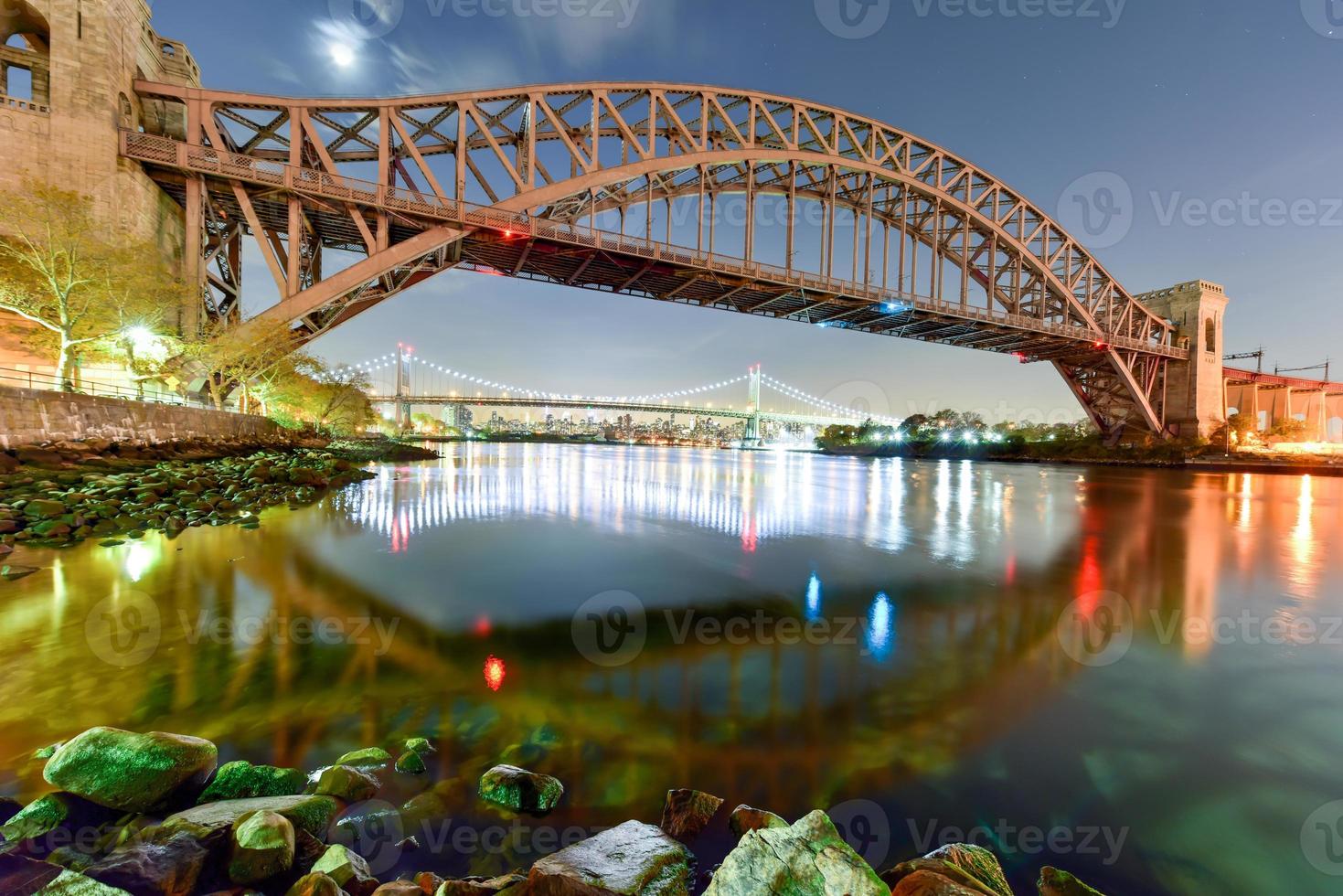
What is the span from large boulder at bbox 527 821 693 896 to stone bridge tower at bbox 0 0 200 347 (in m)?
23.0

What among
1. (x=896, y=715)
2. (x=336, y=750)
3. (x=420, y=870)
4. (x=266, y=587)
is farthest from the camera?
(x=266, y=587)

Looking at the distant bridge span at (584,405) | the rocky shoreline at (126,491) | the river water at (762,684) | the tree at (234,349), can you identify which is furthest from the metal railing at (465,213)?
the distant bridge span at (584,405)

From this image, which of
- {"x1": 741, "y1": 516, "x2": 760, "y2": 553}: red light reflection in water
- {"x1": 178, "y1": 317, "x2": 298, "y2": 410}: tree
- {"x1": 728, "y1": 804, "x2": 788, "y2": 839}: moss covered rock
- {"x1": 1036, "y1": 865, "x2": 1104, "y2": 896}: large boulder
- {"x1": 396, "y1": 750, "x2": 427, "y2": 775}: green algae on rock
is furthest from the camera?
{"x1": 178, "y1": 317, "x2": 298, "y2": 410}: tree

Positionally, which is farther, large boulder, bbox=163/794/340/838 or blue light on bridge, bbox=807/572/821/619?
blue light on bridge, bbox=807/572/821/619

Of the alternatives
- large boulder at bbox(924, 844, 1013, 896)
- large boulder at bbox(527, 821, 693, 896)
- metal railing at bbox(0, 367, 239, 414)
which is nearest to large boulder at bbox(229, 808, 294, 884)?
large boulder at bbox(527, 821, 693, 896)

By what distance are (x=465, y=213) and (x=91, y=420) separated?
551 inches

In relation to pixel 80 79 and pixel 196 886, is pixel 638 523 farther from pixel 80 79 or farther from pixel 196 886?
pixel 80 79

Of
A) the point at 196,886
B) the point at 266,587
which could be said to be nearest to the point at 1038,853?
the point at 196,886

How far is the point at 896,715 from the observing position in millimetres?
3268

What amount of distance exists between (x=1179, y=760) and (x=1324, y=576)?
8.52 metres

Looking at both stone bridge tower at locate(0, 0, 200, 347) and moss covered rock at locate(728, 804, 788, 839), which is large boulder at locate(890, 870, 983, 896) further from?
stone bridge tower at locate(0, 0, 200, 347)

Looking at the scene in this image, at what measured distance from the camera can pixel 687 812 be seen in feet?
7.50

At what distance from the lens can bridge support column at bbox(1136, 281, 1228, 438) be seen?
1641 inches

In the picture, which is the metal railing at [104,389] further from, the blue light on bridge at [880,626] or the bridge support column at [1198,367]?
the bridge support column at [1198,367]
